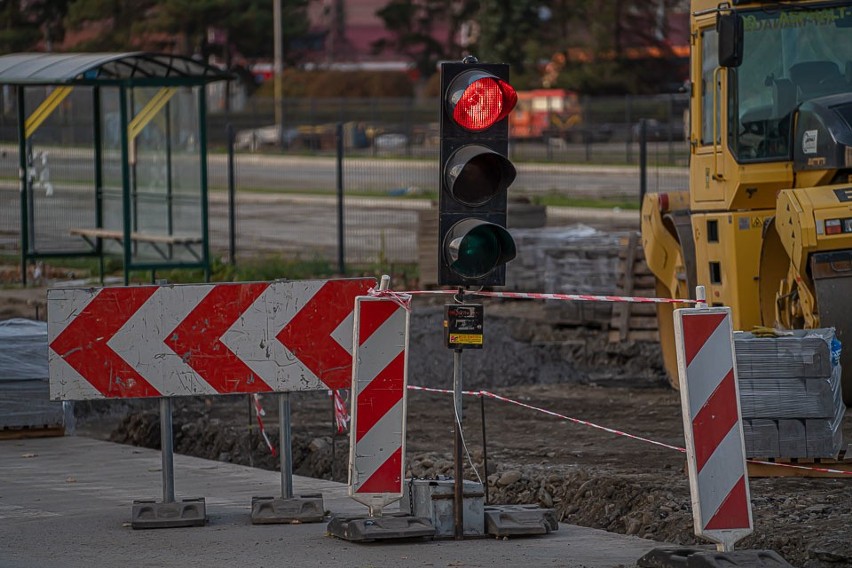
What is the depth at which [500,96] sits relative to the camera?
7887mm

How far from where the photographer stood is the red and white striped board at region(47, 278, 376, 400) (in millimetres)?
8555

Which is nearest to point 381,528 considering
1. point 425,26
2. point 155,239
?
point 155,239

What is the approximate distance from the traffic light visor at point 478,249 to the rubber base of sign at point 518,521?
4.31ft

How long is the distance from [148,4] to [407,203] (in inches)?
1568

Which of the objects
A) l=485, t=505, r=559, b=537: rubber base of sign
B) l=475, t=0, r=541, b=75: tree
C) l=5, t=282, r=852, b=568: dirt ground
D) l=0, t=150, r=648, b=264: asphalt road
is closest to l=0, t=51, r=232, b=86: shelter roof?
l=0, t=150, r=648, b=264: asphalt road

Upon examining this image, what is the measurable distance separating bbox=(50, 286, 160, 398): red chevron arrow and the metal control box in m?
1.67

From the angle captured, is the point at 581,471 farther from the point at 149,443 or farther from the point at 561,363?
the point at 561,363

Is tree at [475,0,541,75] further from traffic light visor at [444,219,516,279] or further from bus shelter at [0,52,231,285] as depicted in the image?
traffic light visor at [444,219,516,279]

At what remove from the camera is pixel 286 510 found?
8.59 m

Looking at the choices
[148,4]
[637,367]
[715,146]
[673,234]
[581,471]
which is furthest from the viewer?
[148,4]

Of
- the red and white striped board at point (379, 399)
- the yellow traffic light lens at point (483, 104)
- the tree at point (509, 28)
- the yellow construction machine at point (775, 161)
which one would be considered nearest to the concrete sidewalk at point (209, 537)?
the red and white striped board at point (379, 399)

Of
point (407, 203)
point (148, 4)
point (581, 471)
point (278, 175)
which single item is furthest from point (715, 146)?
point (148, 4)

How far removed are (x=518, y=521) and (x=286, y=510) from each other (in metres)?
1.34

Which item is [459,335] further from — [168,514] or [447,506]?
[168,514]
